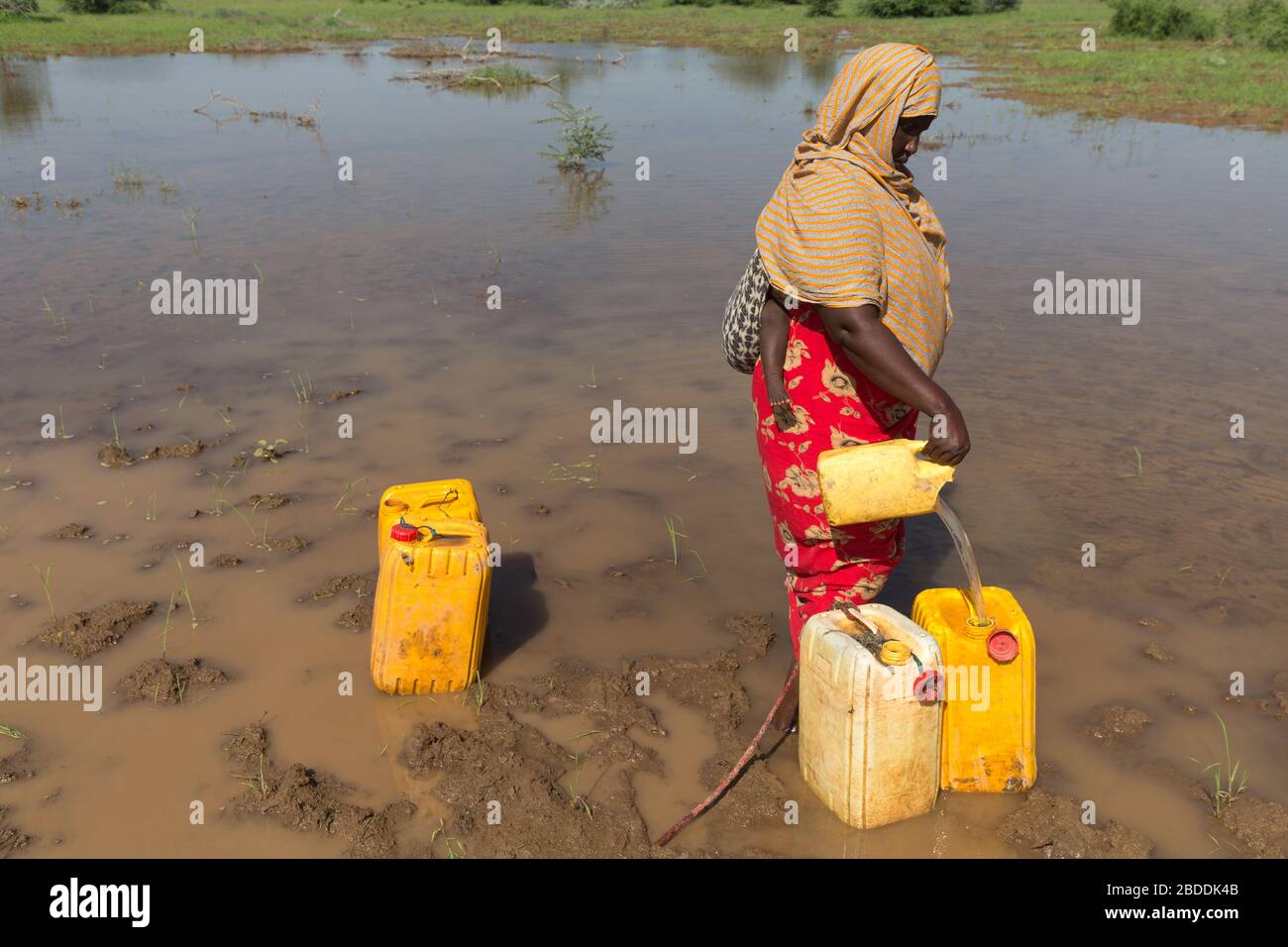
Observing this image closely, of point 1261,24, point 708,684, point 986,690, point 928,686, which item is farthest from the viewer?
point 1261,24

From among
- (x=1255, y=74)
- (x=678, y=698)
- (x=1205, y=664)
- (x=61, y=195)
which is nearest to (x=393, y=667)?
(x=678, y=698)

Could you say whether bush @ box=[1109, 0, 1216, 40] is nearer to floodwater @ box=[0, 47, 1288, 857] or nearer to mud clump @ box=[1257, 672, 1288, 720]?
floodwater @ box=[0, 47, 1288, 857]

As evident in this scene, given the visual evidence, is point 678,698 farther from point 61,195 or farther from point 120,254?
point 61,195

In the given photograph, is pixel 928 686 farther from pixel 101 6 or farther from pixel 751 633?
pixel 101 6

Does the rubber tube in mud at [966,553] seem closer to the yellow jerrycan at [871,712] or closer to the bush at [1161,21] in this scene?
the yellow jerrycan at [871,712]

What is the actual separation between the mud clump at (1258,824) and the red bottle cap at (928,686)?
856 millimetres

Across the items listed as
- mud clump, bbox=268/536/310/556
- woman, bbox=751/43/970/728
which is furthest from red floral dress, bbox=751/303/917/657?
mud clump, bbox=268/536/310/556

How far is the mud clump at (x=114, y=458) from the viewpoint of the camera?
4.12 metres

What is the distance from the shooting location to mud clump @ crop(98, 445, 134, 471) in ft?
13.5

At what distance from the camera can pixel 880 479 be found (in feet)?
7.06

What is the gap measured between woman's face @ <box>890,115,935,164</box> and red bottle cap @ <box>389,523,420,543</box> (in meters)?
1.52

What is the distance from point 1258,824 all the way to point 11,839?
2.92m

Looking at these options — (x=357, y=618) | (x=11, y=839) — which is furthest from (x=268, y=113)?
(x=11, y=839)
